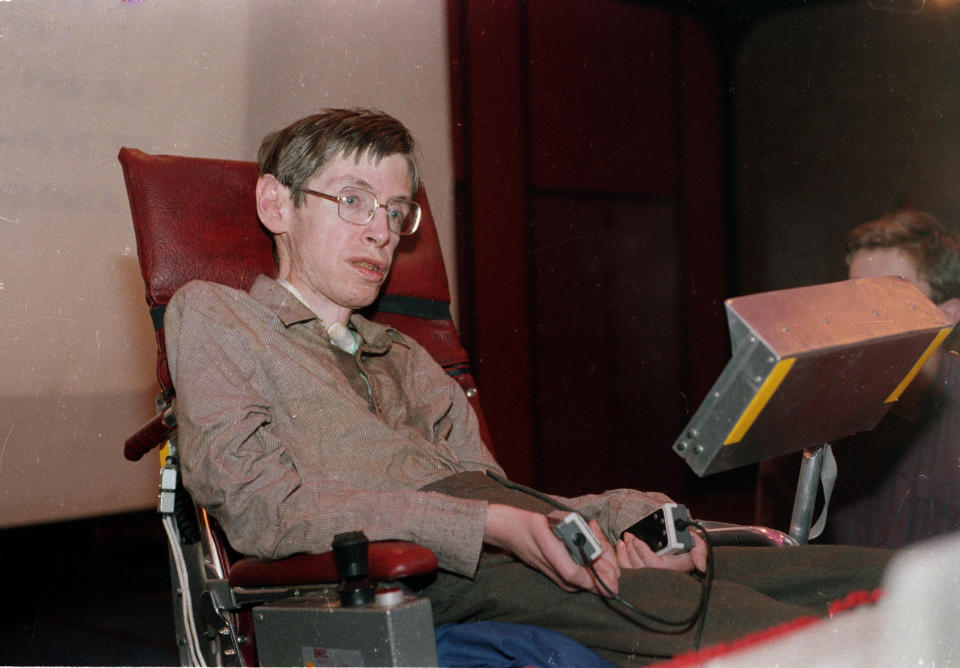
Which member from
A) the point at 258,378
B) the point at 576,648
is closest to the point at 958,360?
the point at 576,648

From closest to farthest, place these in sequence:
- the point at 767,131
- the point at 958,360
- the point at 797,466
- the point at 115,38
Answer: the point at 958,360, the point at 797,466, the point at 115,38, the point at 767,131

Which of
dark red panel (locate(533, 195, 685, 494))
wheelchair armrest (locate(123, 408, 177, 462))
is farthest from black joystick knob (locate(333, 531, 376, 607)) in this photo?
dark red panel (locate(533, 195, 685, 494))

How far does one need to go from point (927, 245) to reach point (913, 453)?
0.45 m

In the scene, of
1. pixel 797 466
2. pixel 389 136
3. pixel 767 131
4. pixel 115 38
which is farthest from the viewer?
pixel 767 131

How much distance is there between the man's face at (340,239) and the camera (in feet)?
4.78

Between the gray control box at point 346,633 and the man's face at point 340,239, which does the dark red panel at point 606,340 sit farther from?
the gray control box at point 346,633

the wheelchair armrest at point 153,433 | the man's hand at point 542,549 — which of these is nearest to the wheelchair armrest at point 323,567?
the man's hand at point 542,549

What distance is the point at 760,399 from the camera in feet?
2.81

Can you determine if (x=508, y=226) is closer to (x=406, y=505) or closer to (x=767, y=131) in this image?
(x=767, y=131)

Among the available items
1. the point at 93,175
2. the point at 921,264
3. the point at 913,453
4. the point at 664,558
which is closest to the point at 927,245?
the point at 921,264

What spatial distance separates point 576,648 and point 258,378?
63cm

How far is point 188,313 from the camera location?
128 centimetres

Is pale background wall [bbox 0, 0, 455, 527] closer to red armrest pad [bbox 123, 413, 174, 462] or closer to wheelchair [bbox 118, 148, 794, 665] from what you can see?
wheelchair [bbox 118, 148, 794, 665]

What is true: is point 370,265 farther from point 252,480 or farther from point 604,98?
point 604,98
